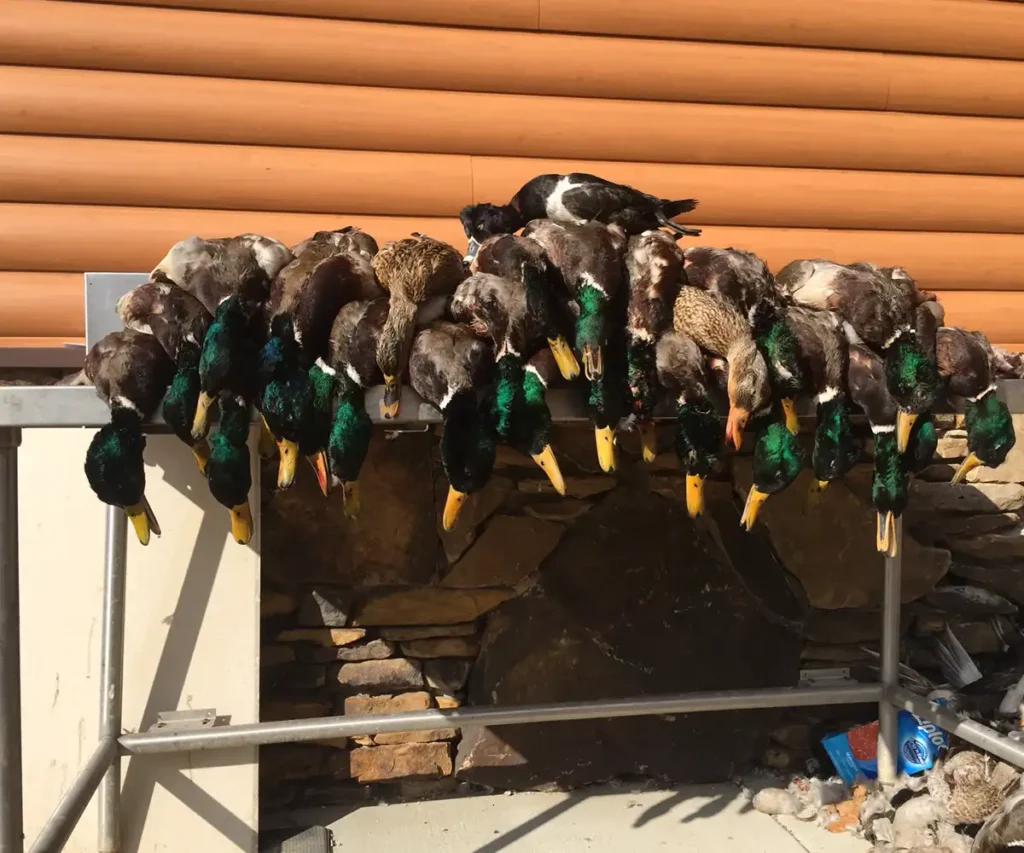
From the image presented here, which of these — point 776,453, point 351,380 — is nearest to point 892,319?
point 776,453

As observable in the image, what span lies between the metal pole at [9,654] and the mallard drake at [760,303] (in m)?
1.38

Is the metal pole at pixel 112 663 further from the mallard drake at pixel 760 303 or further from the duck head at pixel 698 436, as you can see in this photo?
the mallard drake at pixel 760 303

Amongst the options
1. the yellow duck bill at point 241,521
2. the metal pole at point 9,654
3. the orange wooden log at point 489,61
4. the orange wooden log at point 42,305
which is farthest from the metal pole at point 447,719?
the orange wooden log at point 489,61

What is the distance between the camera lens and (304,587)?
2539mm

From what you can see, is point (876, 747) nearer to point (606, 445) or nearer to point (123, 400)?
point (606, 445)

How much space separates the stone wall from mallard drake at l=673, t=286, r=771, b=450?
3.50 feet

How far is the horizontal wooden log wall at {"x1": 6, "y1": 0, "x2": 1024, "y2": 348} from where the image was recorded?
7.56ft

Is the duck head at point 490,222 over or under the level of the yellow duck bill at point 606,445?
over

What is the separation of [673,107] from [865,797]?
7.67 feet

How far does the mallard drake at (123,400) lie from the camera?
1430 millimetres

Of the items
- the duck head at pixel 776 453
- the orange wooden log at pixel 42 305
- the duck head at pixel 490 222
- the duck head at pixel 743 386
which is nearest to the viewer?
the duck head at pixel 743 386

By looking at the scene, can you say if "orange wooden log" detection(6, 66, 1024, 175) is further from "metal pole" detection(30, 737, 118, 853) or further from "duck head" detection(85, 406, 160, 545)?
"metal pole" detection(30, 737, 118, 853)

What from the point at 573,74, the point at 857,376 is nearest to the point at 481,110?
the point at 573,74

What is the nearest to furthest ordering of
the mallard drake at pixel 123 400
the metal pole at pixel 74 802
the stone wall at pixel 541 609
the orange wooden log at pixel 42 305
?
the mallard drake at pixel 123 400
the metal pole at pixel 74 802
the orange wooden log at pixel 42 305
the stone wall at pixel 541 609
